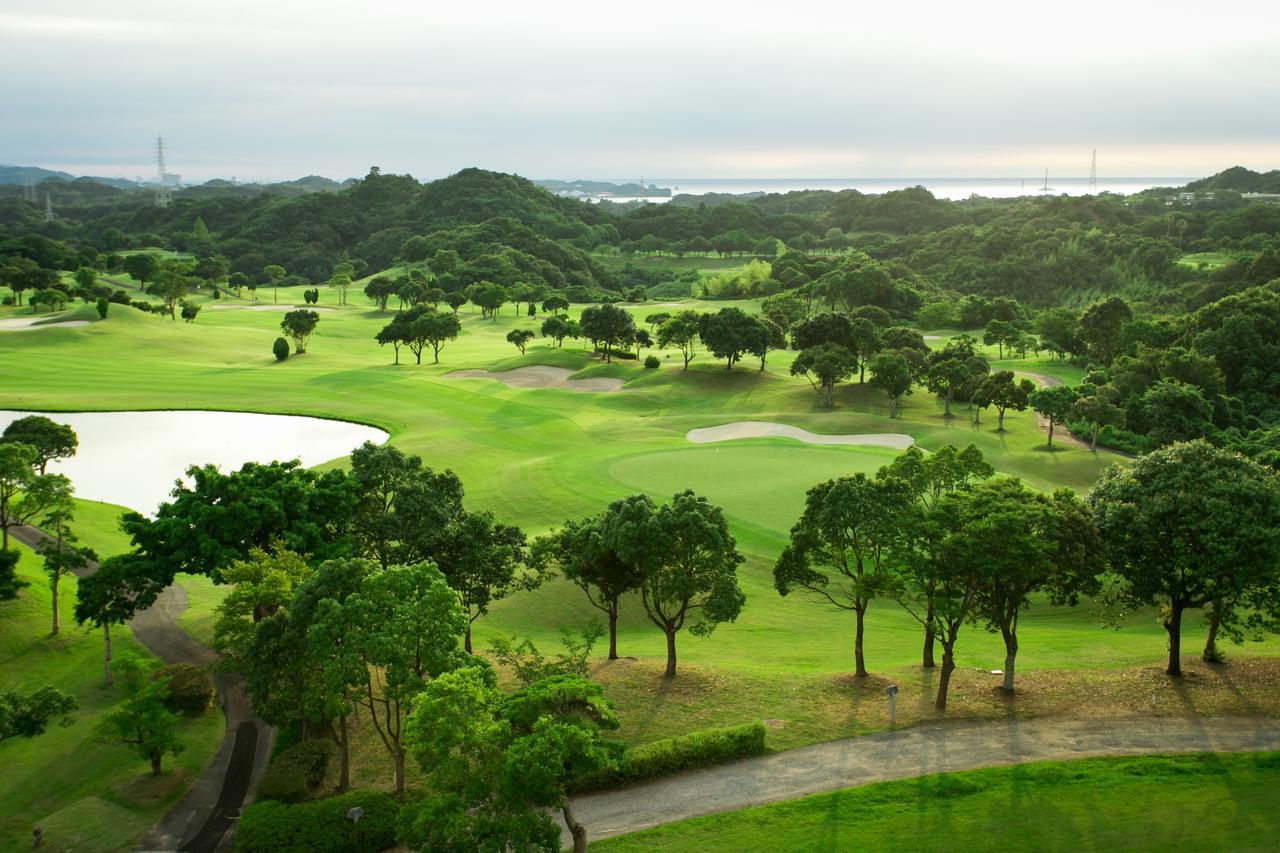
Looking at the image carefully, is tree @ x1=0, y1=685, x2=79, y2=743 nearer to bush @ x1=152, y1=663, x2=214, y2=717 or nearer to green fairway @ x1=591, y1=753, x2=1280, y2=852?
bush @ x1=152, y1=663, x2=214, y2=717

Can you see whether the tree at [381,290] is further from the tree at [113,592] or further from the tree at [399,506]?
the tree at [113,592]

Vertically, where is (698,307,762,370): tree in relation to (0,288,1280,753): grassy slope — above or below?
above

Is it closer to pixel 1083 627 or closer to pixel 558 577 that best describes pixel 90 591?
pixel 558 577

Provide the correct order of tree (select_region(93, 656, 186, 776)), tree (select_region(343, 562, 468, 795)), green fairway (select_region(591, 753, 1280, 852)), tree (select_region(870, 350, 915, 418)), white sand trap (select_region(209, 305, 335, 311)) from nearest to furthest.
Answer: green fairway (select_region(591, 753, 1280, 852))
tree (select_region(343, 562, 468, 795))
tree (select_region(93, 656, 186, 776))
tree (select_region(870, 350, 915, 418))
white sand trap (select_region(209, 305, 335, 311))

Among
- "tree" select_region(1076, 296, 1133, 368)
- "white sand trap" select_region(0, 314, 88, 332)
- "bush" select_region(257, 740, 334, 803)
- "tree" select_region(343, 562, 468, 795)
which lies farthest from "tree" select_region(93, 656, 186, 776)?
"tree" select_region(1076, 296, 1133, 368)

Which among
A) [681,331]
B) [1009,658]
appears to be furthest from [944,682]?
[681,331]

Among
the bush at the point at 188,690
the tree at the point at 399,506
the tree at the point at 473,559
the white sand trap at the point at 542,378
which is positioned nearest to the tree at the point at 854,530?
the tree at the point at 473,559

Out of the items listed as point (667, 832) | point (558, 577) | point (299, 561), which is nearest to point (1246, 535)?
point (667, 832)
